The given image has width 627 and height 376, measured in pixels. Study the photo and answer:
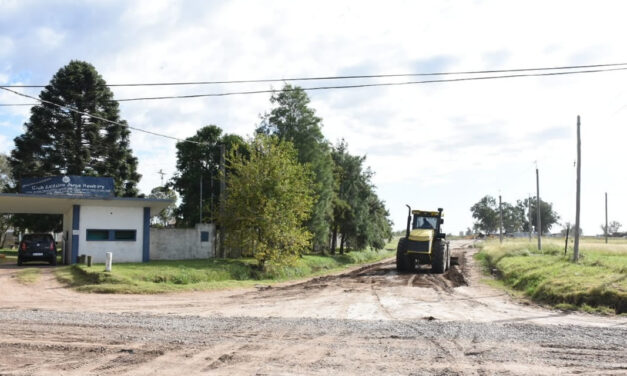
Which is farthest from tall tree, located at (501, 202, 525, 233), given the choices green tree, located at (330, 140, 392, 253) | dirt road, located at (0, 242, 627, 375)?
dirt road, located at (0, 242, 627, 375)

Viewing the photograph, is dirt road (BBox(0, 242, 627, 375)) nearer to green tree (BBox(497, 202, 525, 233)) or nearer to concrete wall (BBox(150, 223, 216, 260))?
concrete wall (BBox(150, 223, 216, 260))

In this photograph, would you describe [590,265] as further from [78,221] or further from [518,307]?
[78,221]

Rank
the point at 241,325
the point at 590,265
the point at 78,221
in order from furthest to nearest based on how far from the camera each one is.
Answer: the point at 78,221 → the point at 590,265 → the point at 241,325

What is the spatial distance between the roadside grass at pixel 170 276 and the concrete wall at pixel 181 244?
13.6 ft

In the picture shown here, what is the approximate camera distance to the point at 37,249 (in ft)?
89.9

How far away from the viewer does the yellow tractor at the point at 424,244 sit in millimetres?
27328

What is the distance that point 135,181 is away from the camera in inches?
1829

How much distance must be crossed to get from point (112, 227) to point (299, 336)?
19728 millimetres

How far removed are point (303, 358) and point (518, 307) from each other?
390 inches

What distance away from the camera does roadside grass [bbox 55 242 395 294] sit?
20016 millimetres

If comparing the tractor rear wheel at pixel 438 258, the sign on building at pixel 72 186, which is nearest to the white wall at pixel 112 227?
the sign on building at pixel 72 186

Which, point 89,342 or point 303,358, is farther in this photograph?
point 89,342

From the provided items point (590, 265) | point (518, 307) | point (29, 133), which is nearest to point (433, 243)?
point (590, 265)

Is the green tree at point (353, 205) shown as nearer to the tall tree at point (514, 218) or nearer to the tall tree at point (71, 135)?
the tall tree at point (71, 135)
